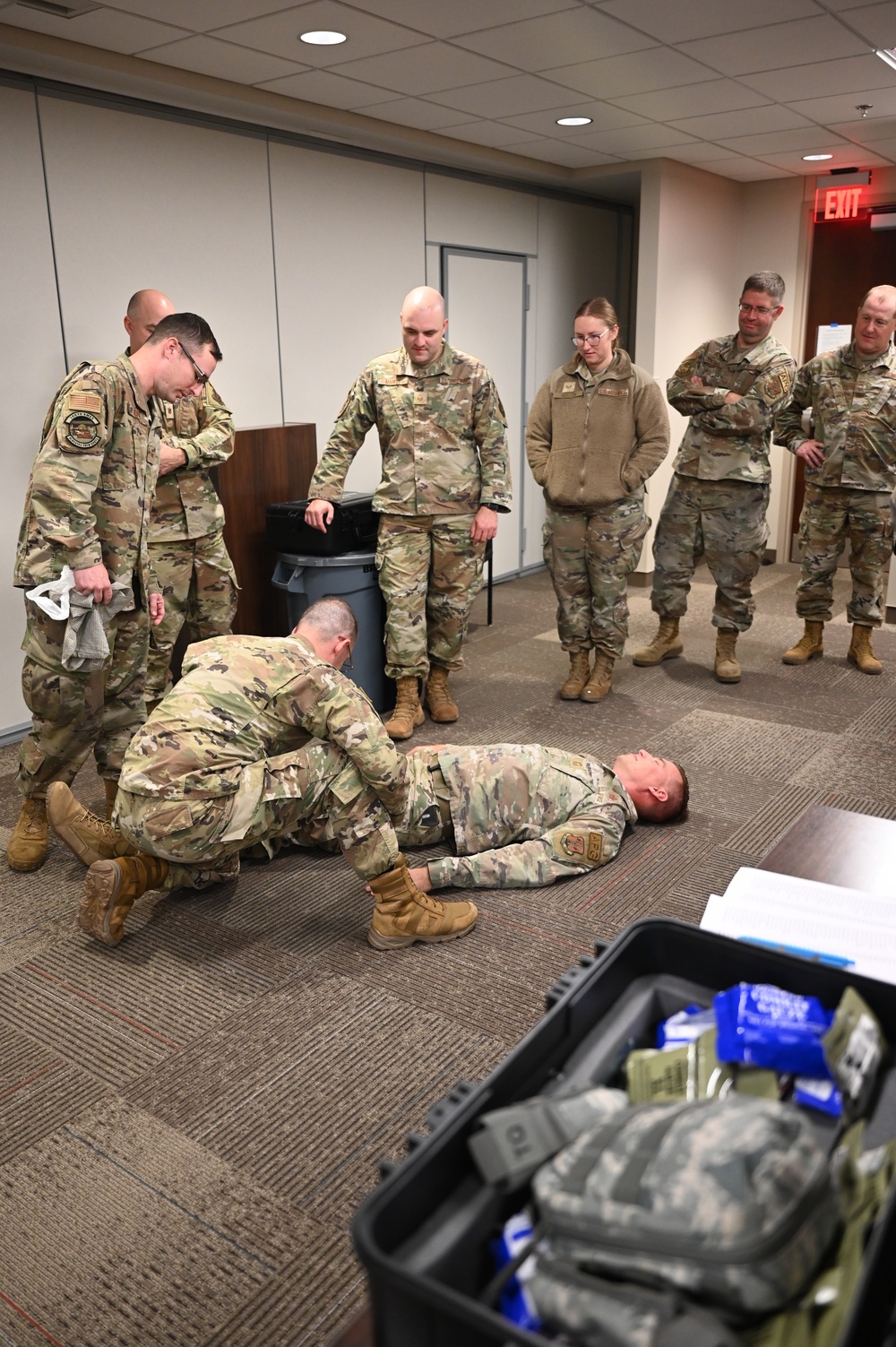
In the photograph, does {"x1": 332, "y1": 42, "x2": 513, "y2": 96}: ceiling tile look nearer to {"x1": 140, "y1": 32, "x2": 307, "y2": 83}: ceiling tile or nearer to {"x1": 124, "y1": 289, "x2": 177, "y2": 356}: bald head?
{"x1": 140, "y1": 32, "x2": 307, "y2": 83}: ceiling tile

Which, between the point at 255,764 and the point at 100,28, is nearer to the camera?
the point at 255,764

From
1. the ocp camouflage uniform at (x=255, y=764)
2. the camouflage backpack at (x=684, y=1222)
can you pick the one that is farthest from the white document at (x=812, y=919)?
the ocp camouflage uniform at (x=255, y=764)

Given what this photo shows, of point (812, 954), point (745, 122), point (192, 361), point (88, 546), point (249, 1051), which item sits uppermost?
point (745, 122)

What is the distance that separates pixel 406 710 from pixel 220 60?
2463 millimetres

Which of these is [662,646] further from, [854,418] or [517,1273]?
[517,1273]

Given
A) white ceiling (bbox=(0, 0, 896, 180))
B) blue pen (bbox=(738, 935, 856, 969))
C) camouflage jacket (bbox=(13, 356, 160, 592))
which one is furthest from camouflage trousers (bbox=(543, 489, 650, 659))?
blue pen (bbox=(738, 935, 856, 969))

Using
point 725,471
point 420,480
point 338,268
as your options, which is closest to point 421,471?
point 420,480

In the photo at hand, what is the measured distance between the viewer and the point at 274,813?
244 centimetres

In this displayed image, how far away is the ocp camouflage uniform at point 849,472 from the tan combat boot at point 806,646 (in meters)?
0.05

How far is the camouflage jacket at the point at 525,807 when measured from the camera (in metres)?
2.75

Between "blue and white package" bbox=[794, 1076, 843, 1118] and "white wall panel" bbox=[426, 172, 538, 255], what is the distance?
5431 millimetres

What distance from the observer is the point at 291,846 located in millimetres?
3025

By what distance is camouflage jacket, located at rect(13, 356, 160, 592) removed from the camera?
8.44ft

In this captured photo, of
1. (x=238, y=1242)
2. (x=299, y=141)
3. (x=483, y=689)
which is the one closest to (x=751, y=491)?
(x=483, y=689)
